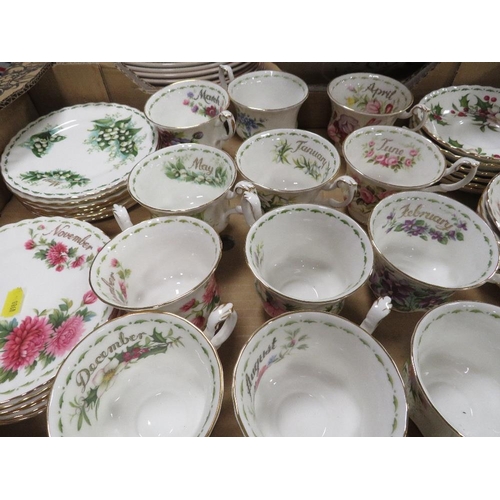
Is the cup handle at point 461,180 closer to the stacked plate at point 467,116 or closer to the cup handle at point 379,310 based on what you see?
the stacked plate at point 467,116

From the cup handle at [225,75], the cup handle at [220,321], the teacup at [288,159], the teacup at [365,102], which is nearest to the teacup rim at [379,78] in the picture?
the teacup at [365,102]

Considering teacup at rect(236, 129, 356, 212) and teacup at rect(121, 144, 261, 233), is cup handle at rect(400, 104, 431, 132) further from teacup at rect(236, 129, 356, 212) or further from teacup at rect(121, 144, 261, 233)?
teacup at rect(121, 144, 261, 233)

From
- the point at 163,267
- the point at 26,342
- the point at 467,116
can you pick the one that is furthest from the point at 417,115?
the point at 26,342

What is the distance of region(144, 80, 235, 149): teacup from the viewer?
835 millimetres

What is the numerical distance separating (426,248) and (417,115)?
12.1 inches

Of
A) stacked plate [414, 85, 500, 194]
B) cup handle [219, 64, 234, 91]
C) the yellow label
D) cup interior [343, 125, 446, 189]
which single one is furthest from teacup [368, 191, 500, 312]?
the yellow label

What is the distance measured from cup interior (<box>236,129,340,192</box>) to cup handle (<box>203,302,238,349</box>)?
0.36m

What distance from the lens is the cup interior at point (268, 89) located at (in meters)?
0.95

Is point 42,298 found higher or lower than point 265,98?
lower

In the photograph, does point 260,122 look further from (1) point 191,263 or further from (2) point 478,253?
(2) point 478,253

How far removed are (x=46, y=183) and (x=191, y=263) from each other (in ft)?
1.32

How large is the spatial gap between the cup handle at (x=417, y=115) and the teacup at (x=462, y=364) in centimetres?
45

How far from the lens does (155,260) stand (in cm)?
70

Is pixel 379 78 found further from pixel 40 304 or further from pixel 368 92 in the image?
pixel 40 304
